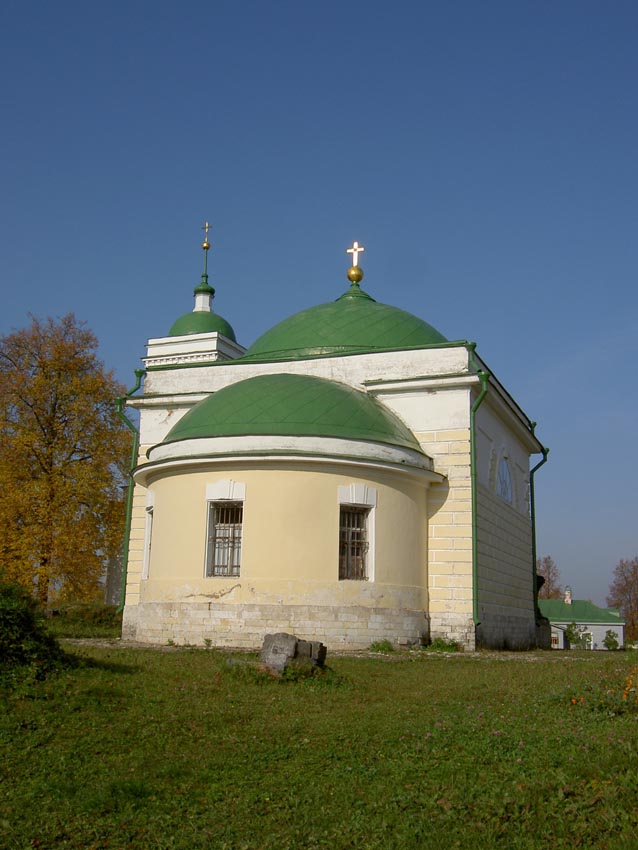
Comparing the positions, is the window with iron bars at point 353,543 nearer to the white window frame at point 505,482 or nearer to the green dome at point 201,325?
the white window frame at point 505,482

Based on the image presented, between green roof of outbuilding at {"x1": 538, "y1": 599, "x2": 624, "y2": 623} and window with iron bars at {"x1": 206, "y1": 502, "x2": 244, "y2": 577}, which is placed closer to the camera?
window with iron bars at {"x1": 206, "y1": 502, "x2": 244, "y2": 577}

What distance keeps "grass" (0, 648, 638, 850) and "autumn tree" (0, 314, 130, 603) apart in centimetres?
1573

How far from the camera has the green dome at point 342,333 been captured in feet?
66.2

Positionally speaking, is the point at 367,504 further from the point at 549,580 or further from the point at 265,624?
the point at 549,580

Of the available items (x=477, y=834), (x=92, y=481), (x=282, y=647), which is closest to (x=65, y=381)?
(x=92, y=481)

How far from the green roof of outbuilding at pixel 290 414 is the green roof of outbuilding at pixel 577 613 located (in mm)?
47816

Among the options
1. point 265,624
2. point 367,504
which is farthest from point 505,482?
point 265,624

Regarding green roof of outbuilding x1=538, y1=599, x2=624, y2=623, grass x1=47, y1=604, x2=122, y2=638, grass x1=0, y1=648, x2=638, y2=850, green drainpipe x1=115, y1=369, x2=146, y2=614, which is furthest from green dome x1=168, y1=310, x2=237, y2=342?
green roof of outbuilding x1=538, y1=599, x2=624, y2=623

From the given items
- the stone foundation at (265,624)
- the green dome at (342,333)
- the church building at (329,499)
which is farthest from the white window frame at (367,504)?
the green dome at (342,333)

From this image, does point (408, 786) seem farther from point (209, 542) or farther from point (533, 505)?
point (533, 505)

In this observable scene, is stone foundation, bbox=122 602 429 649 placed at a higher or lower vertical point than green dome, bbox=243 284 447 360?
lower

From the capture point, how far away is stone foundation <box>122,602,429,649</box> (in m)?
15.1

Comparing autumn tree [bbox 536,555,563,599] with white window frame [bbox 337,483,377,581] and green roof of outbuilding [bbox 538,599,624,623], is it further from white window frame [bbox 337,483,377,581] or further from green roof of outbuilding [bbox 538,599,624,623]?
white window frame [bbox 337,483,377,581]

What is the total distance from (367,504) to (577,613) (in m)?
50.6
